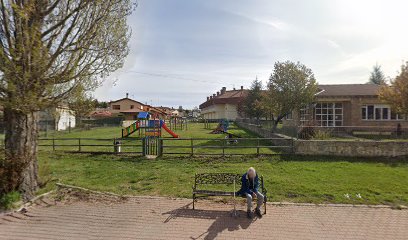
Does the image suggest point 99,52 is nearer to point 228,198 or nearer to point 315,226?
point 228,198

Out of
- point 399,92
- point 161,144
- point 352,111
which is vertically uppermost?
point 399,92

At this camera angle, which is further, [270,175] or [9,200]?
[270,175]

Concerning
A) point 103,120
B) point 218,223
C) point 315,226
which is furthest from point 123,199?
point 103,120

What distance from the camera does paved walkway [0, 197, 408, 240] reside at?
5.18m

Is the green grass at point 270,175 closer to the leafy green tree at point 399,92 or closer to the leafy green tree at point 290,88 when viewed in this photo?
the leafy green tree at point 399,92

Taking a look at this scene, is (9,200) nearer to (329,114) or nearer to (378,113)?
(329,114)

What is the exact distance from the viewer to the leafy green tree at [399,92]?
16.1m

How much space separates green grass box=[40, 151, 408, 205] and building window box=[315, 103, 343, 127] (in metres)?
13.0

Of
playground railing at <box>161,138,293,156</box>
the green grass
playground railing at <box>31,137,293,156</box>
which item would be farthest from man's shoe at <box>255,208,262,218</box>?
playground railing at <box>161,138,293,156</box>

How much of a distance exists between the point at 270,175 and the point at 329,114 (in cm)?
1763

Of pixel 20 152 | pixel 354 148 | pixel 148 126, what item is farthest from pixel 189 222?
pixel 148 126

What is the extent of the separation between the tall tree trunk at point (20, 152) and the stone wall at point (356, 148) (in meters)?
10.6

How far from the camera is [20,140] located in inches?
266

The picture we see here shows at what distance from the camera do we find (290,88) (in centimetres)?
1964
